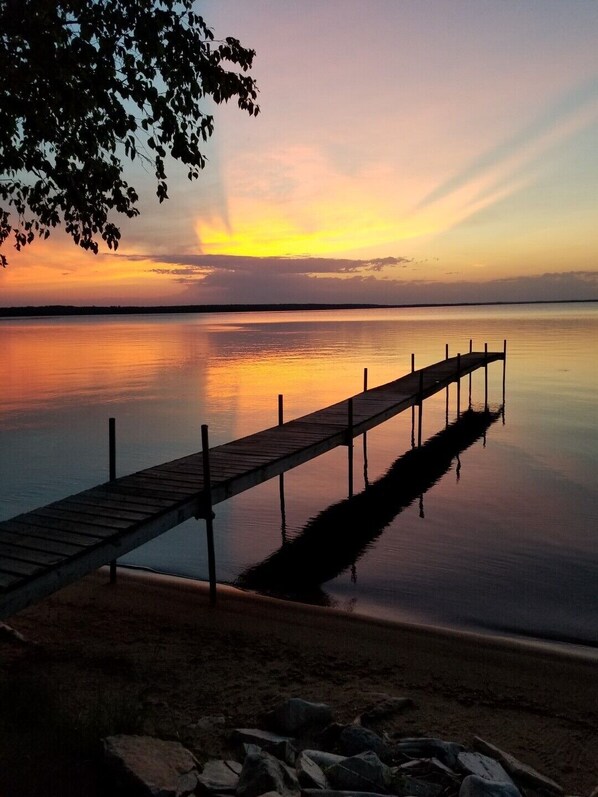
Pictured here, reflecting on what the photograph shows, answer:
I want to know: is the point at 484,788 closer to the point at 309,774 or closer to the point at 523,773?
the point at 523,773

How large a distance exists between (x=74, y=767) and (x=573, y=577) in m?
8.63

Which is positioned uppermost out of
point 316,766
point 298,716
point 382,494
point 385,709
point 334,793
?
point 334,793

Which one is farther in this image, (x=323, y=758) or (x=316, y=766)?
(x=323, y=758)

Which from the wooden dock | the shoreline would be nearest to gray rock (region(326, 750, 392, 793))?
the wooden dock

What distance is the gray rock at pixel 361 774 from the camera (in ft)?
13.7

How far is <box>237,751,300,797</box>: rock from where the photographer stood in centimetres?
397

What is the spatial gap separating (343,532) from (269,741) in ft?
26.6

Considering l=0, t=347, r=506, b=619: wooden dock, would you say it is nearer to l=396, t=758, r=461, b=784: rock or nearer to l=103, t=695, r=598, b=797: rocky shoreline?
l=103, t=695, r=598, b=797: rocky shoreline

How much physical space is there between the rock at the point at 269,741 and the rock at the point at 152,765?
510 mm

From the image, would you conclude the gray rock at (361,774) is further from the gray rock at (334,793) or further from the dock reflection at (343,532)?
the dock reflection at (343,532)

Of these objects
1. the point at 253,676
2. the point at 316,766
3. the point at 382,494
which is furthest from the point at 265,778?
the point at 382,494

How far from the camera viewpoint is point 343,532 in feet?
42.6

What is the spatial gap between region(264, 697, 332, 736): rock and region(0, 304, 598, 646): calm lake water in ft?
13.0

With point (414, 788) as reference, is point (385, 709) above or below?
below
